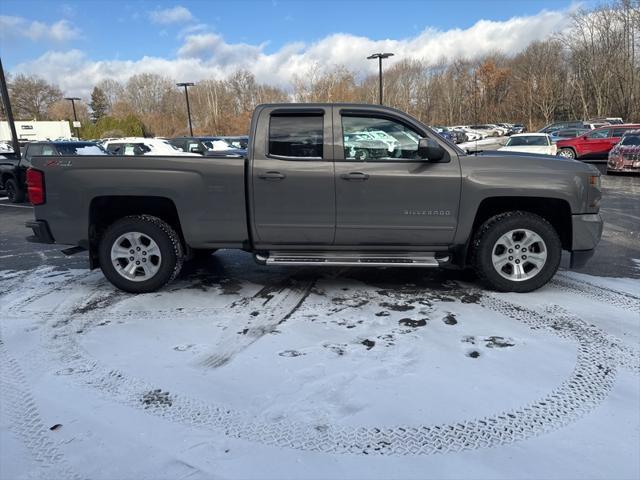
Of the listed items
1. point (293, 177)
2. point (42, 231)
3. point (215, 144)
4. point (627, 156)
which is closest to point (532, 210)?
point (293, 177)

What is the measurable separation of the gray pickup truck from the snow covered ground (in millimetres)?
451

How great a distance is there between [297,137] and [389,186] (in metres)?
1.05

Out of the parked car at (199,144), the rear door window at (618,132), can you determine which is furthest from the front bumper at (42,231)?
the rear door window at (618,132)

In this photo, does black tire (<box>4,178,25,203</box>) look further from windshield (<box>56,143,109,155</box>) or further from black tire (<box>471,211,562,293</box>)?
black tire (<box>471,211,562,293</box>)

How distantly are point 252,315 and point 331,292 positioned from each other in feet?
3.11

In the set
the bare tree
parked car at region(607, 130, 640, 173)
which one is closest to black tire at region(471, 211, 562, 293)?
parked car at region(607, 130, 640, 173)

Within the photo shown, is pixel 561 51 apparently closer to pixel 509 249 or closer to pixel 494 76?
pixel 494 76

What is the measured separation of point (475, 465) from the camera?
2.26m

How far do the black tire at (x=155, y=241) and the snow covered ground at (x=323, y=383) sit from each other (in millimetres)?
172

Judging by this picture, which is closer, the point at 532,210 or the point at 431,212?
the point at 431,212

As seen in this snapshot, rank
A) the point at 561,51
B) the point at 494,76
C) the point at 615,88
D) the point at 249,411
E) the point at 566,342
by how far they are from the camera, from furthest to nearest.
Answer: the point at 494,76 < the point at 561,51 < the point at 615,88 < the point at 566,342 < the point at 249,411

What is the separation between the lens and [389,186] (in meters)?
4.41

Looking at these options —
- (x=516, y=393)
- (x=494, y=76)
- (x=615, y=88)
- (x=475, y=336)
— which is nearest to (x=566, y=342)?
(x=475, y=336)

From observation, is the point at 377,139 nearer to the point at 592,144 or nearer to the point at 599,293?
the point at 599,293
